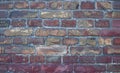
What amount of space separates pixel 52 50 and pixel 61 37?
136mm

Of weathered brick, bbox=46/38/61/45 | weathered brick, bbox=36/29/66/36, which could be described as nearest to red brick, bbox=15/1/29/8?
weathered brick, bbox=36/29/66/36

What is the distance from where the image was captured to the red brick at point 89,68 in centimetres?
187

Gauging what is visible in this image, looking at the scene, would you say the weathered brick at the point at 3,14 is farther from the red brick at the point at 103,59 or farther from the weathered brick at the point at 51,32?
the red brick at the point at 103,59

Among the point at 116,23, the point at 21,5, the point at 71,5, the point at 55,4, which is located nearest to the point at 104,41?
the point at 116,23

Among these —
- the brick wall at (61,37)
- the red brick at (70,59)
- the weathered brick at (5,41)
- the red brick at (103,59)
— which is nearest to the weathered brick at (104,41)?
the brick wall at (61,37)

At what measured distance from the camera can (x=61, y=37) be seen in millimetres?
1884

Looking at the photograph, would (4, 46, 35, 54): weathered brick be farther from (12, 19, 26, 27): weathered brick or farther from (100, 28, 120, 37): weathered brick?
(100, 28, 120, 37): weathered brick

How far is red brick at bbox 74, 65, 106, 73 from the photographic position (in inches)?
73.5

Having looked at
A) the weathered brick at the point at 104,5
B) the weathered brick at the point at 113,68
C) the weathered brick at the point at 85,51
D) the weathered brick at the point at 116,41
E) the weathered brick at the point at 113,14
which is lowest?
the weathered brick at the point at 113,68

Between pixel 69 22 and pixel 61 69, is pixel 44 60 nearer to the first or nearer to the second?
pixel 61 69

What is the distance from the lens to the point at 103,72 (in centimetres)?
187

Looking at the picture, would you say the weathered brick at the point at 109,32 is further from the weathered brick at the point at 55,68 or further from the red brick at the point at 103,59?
the weathered brick at the point at 55,68

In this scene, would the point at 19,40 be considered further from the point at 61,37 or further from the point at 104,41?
the point at 104,41

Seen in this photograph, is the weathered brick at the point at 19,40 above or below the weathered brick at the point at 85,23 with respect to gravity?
below
